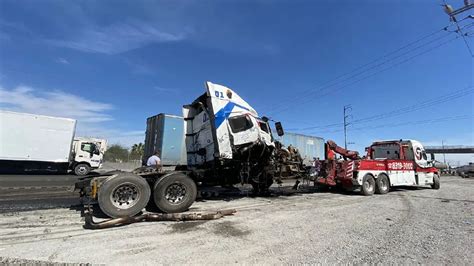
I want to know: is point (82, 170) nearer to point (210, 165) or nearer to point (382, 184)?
point (210, 165)

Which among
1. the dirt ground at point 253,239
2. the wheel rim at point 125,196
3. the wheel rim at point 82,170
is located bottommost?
the dirt ground at point 253,239

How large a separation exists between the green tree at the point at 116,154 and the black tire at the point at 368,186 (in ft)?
134

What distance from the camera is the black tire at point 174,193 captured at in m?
7.23

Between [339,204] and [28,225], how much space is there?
8286 millimetres

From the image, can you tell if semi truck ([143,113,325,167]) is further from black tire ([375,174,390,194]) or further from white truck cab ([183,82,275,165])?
black tire ([375,174,390,194])

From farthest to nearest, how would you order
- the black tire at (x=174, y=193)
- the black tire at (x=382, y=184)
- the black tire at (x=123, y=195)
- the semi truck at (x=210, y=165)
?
the black tire at (x=382, y=184) < the black tire at (x=174, y=193) < the semi truck at (x=210, y=165) < the black tire at (x=123, y=195)

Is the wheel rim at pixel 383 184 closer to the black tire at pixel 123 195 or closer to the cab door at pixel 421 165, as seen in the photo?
the cab door at pixel 421 165

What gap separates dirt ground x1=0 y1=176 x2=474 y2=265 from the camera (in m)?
4.37

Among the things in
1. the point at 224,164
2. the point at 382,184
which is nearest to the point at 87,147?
the point at 224,164

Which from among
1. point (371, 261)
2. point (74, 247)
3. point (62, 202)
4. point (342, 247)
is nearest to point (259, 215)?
point (342, 247)

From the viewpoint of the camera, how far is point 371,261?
4320 millimetres

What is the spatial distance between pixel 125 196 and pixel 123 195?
0.05 metres

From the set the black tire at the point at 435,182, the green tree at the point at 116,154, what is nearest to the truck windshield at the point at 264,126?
the black tire at the point at 435,182

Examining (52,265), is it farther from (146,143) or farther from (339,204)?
(146,143)
